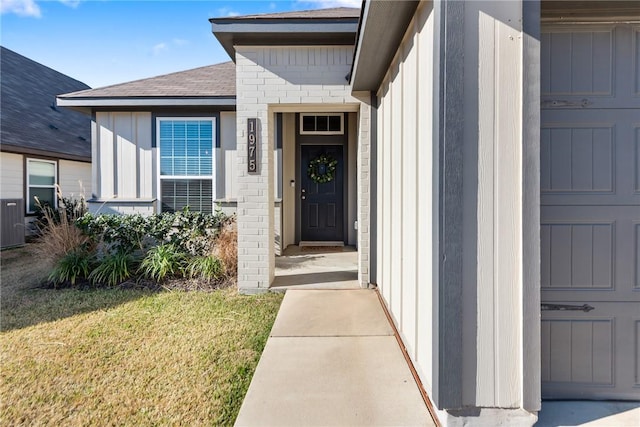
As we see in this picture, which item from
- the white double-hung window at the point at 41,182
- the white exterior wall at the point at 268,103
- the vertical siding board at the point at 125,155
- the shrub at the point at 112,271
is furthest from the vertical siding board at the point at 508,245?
the white double-hung window at the point at 41,182

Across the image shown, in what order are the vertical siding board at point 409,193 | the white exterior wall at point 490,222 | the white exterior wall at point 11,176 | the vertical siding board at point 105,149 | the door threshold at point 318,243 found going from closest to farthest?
the white exterior wall at point 490,222 → the vertical siding board at point 409,193 → the vertical siding board at point 105,149 → the door threshold at point 318,243 → the white exterior wall at point 11,176

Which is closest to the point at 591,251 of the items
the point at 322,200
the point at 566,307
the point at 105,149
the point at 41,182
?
the point at 566,307

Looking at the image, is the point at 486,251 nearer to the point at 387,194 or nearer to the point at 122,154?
the point at 387,194

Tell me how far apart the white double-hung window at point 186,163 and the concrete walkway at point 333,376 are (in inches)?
155

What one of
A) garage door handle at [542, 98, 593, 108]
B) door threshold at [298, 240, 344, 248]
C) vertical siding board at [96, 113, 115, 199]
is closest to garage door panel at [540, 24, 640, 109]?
garage door handle at [542, 98, 593, 108]

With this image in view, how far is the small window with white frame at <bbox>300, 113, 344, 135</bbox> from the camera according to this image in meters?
7.03

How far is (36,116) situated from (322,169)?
9.37 meters

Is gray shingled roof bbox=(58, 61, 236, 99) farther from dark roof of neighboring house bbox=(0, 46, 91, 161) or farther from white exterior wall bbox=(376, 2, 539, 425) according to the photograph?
white exterior wall bbox=(376, 2, 539, 425)

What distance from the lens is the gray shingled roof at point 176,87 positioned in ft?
20.1

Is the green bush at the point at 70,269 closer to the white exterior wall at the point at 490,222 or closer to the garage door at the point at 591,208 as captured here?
the white exterior wall at the point at 490,222

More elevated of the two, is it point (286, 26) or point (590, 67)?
point (286, 26)

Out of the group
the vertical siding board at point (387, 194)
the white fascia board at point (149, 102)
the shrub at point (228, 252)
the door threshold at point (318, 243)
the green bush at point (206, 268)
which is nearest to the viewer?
the vertical siding board at point (387, 194)

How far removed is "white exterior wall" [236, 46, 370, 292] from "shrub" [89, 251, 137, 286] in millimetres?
1901

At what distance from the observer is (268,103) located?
4.18 metres
